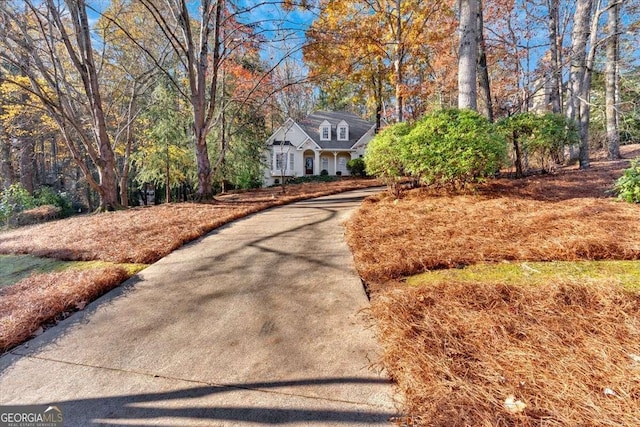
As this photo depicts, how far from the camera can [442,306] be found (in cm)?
198

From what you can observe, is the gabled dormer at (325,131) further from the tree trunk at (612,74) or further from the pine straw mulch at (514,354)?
the pine straw mulch at (514,354)

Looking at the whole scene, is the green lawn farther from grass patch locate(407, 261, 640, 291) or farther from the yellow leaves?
the yellow leaves

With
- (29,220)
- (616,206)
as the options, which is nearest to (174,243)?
(616,206)

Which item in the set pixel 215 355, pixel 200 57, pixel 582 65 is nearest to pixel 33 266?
pixel 215 355

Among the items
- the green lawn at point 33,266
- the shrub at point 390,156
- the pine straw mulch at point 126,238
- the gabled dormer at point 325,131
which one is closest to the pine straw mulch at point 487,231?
the shrub at point 390,156

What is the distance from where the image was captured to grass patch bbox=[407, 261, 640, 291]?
7.24ft

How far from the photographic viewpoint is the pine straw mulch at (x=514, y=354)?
3.87ft

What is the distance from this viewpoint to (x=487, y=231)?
3.40 m

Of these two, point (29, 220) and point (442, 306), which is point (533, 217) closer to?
point (442, 306)

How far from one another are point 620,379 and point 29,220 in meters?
13.9

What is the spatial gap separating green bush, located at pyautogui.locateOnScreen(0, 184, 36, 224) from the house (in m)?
14.5

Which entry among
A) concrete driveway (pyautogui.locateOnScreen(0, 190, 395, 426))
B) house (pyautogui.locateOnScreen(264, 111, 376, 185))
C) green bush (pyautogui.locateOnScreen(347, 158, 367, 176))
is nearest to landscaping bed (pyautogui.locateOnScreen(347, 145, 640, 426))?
concrete driveway (pyautogui.locateOnScreen(0, 190, 395, 426))

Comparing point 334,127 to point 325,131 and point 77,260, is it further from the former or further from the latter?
point 77,260

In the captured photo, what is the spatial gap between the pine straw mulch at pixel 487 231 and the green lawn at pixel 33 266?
291cm
